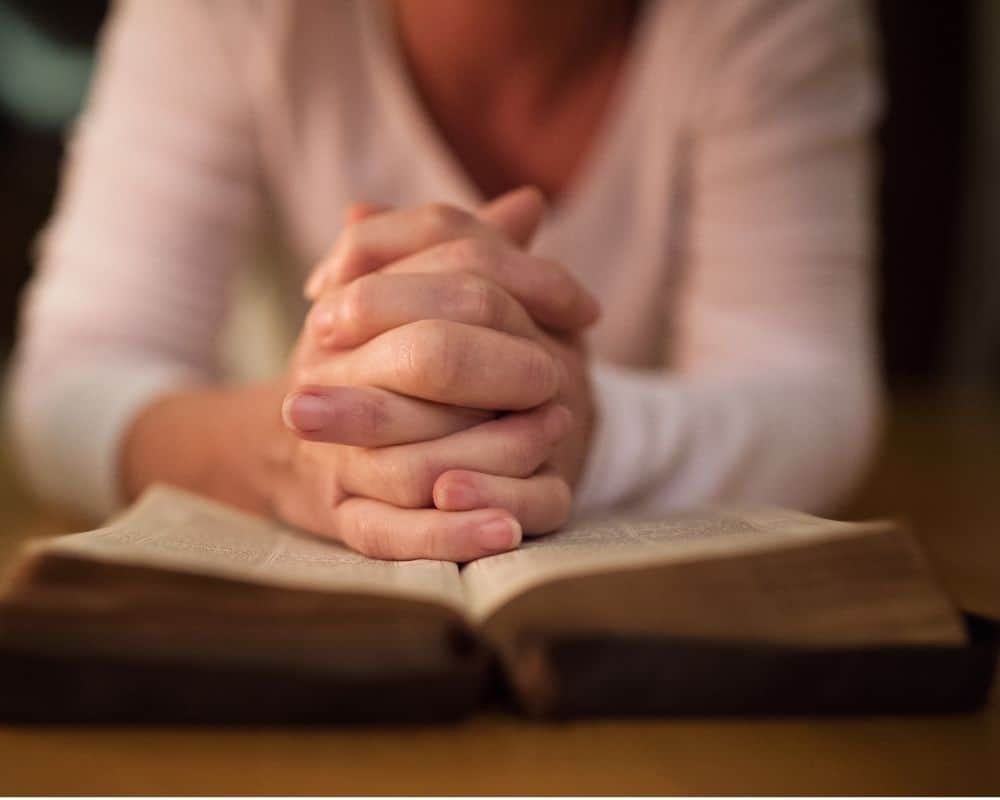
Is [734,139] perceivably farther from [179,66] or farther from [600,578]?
[600,578]

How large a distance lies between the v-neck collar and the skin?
0.95 ft

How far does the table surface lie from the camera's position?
7.5 inches

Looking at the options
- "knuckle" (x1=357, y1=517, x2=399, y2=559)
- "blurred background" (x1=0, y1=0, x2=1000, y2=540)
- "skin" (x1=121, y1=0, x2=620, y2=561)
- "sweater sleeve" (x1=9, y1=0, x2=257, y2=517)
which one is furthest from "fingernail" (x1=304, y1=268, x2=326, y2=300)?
"blurred background" (x1=0, y1=0, x2=1000, y2=540)

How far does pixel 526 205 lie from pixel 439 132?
32cm

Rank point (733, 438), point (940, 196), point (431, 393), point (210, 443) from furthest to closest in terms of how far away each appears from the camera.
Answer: point (940, 196) → point (733, 438) → point (210, 443) → point (431, 393)

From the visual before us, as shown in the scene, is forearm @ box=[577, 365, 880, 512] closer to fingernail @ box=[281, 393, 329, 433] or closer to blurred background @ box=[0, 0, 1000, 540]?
fingernail @ box=[281, 393, 329, 433]

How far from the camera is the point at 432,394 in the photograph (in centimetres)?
31

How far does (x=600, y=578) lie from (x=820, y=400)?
15.9 inches

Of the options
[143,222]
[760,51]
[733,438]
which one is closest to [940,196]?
[760,51]

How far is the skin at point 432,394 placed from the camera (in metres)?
0.30

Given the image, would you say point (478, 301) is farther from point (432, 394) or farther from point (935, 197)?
point (935, 197)

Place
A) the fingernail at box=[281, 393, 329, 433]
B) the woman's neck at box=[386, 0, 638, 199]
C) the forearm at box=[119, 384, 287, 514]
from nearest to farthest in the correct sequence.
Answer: the fingernail at box=[281, 393, 329, 433] → the forearm at box=[119, 384, 287, 514] → the woman's neck at box=[386, 0, 638, 199]

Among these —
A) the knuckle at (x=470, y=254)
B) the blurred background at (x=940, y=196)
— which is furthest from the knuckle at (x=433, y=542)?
the blurred background at (x=940, y=196)

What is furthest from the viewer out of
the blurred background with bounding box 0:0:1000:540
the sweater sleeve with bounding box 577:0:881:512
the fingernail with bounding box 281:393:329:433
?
the blurred background with bounding box 0:0:1000:540
